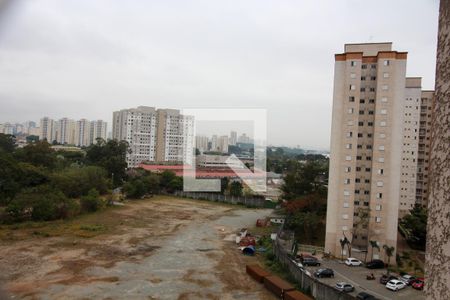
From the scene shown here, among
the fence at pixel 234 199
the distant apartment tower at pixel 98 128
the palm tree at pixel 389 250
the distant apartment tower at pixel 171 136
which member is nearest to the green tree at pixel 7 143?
the distant apartment tower at pixel 171 136

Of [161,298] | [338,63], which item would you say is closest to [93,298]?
[161,298]

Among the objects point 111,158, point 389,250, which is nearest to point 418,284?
point 389,250

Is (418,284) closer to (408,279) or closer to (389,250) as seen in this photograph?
(408,279)

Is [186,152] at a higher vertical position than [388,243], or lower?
higher

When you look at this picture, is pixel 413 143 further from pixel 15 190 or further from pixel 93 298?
pixel 15 190

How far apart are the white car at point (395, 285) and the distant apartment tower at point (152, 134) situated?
1545 cm

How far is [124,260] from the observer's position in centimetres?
615

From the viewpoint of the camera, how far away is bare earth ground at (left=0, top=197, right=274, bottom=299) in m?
4.74

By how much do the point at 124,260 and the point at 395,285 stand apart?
16.3ft

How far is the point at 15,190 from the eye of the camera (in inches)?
386

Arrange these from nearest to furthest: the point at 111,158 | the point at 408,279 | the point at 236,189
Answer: the point at 408,279, the point at 236,189, the point at 111,158

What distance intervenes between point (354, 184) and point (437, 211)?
24.4ft

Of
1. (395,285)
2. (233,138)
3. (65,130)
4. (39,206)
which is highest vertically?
(65,130)

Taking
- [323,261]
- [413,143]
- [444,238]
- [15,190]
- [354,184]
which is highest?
[413,143]
